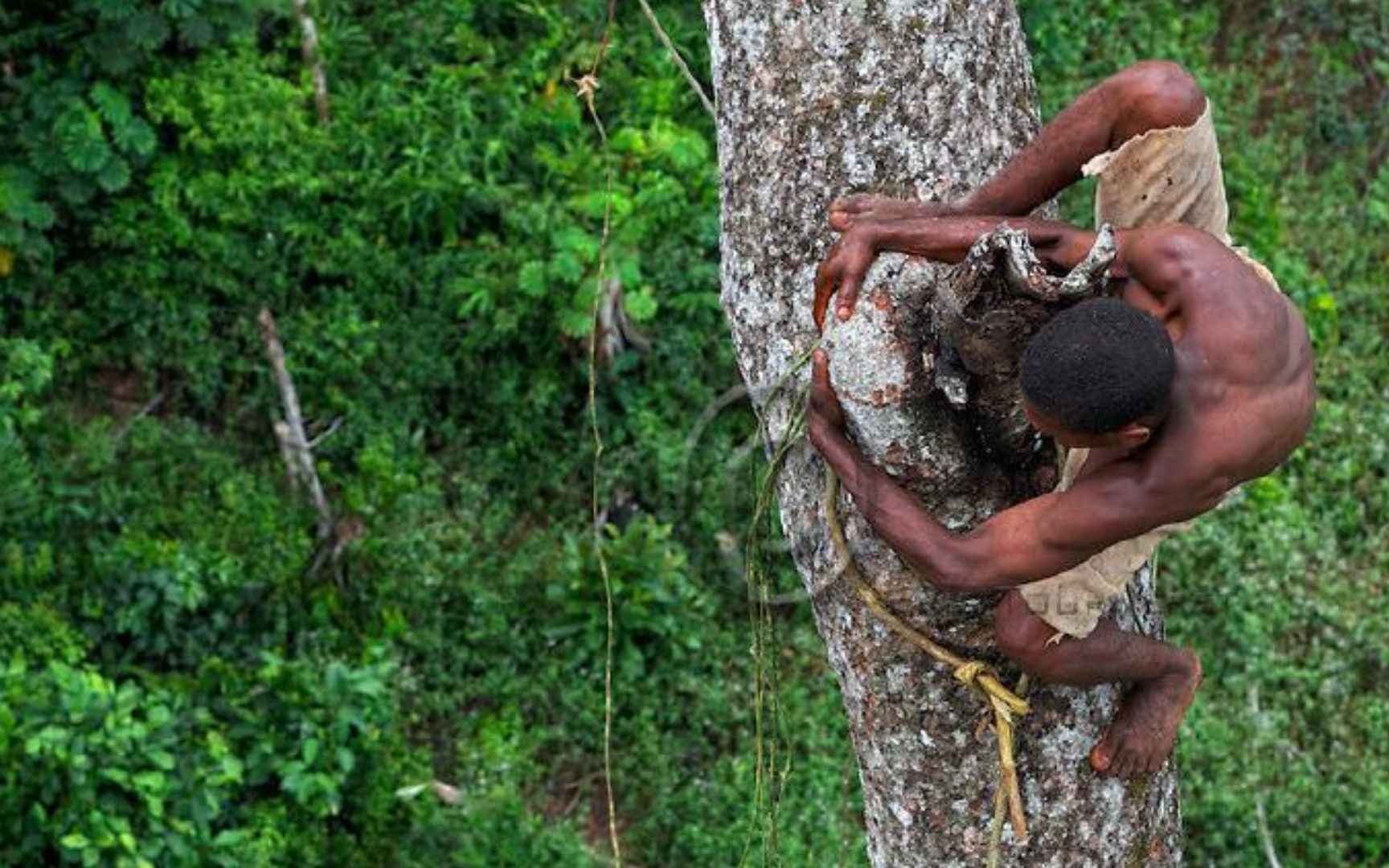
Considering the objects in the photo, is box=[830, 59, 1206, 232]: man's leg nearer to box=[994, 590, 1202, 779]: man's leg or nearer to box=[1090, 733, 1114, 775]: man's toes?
box=[994, 590, 1202, 779]: man's leg

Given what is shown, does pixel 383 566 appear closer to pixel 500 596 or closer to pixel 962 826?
pixel 500 596

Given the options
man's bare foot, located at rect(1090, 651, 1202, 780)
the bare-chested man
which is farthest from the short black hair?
man's bare foot, located at rect(1090, 651, 1202, 780)

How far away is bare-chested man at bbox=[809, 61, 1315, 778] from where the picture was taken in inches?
104

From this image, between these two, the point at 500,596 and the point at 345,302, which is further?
the point at 345,302

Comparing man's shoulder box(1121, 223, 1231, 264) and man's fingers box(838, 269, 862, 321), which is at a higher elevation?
man's shoulder box(1121, 223, 1231, 264)

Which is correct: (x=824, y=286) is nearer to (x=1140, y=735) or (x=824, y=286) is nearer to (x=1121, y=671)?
(x=1121, y=671)

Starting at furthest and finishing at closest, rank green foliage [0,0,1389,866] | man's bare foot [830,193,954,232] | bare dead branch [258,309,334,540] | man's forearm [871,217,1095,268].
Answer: bare dead branch [258,309,334,540]
green foliage [0,0,1389,866]
man's bare foot [830,193,954,232]
man's forearm [871,217,1095,268]

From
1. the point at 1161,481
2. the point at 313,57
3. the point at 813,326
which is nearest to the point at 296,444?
the point at 313,57

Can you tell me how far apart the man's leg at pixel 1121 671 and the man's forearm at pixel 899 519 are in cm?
17

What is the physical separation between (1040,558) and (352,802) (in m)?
3.65

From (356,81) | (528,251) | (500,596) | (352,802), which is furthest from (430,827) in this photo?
(356,81)

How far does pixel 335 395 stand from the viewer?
6.77 metres

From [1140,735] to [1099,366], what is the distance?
912 millimetres

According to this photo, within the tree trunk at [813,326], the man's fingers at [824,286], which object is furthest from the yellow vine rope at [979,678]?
the man's fingers at [824,286]
